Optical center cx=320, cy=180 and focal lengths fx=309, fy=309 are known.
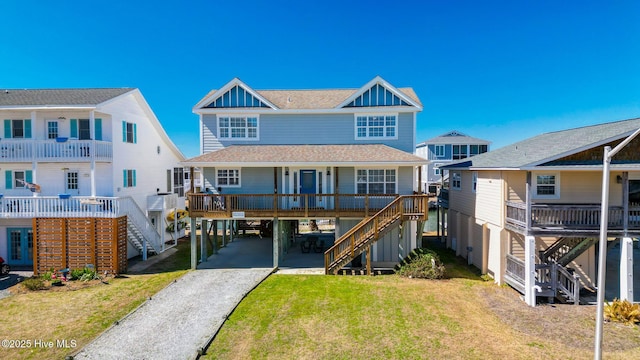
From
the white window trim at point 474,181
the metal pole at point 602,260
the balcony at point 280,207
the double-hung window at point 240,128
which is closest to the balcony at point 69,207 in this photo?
the balcony at point 280,207

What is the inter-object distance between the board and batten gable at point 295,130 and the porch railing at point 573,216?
906 cm

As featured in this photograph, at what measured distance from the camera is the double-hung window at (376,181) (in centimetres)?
1717

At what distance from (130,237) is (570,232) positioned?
72.4 ft

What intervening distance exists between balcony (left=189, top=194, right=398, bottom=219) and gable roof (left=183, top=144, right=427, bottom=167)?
5.51 ft

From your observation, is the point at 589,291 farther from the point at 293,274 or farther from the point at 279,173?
the point at 279,173

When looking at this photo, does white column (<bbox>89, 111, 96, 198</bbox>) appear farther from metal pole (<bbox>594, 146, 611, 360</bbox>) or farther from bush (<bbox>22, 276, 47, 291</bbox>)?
metal pole (<bbox>594, 146, 611, 360</bbox>)

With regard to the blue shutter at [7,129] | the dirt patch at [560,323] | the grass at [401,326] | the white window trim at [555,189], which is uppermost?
the blue shutter at [7,129]

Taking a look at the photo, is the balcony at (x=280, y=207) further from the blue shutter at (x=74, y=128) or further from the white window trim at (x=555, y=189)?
the blue shutter at (x=74, y=128)

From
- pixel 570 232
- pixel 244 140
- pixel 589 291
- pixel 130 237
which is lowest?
pixel 589 291

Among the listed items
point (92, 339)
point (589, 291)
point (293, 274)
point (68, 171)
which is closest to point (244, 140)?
point (293, 274)

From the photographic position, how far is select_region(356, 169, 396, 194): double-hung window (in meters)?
17.2

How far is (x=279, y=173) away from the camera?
17.6 m

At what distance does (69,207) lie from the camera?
51.4 ft

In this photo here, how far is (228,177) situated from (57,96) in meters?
11.0
